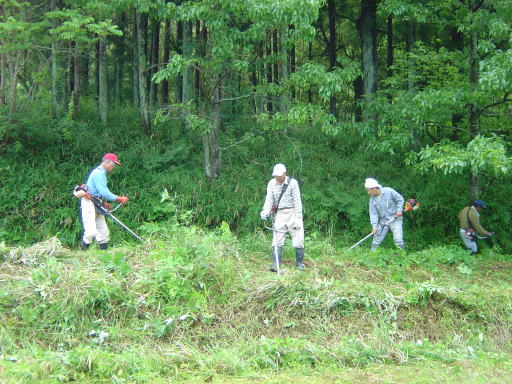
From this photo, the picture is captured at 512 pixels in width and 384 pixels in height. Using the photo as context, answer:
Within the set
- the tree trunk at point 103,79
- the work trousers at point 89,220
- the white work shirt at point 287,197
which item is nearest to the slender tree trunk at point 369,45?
the tree trunk at point 103,79

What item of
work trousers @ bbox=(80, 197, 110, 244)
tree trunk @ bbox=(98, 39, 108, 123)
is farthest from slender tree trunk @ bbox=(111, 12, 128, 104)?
work trousers @ bbox=(80, 197, 110, 244)

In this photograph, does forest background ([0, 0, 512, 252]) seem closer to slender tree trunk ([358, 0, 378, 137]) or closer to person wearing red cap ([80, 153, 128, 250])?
slender tree trunk ([358, 0, 378, 137])

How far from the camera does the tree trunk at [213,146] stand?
13.1 m

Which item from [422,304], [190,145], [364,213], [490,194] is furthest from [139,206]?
[490,194]

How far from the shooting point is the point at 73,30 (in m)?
11.5

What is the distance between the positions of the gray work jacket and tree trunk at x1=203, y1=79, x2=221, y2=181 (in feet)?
14.9

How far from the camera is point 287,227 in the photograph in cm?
854

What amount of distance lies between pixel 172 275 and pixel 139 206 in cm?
603

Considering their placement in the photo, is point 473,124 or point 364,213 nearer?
point 473,124

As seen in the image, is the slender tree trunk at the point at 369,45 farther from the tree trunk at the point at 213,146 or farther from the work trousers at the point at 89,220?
the work trousers at the point at 89,220

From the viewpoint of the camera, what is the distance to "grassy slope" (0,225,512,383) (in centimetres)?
558

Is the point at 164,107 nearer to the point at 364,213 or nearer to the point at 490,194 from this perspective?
the point at 364,213

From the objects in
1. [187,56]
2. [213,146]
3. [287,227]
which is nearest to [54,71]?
[187,56]

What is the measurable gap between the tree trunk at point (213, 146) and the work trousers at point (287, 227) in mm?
5003
